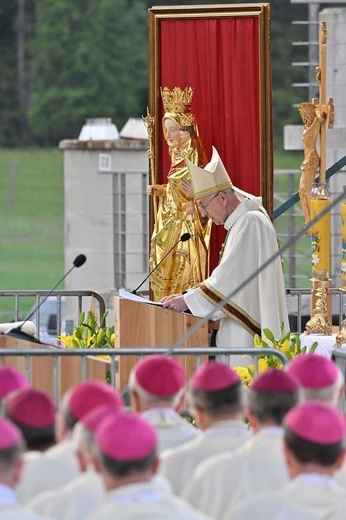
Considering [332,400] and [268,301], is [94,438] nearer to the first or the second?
[332,400]

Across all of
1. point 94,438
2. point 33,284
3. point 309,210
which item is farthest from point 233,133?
point 33,284

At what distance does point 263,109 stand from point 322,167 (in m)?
0.65

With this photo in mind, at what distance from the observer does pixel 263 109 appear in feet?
30.7

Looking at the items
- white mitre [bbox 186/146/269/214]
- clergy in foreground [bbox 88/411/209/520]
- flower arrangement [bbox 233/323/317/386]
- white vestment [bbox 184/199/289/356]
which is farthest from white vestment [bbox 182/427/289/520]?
white mitre [bbox 186/146/269/214]

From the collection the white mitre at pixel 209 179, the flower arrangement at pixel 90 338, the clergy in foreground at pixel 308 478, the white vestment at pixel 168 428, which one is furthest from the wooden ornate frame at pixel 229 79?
the clergy in foreground at pixel 308 478

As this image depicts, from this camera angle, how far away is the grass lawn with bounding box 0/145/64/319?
30.0 m

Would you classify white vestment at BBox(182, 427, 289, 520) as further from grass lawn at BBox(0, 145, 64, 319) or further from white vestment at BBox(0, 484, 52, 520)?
grass lawn at BBox(0, 145, 64, 319)

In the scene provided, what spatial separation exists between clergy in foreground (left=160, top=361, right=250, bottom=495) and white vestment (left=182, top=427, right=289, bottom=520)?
11cm

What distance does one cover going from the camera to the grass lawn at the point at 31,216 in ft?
98.5

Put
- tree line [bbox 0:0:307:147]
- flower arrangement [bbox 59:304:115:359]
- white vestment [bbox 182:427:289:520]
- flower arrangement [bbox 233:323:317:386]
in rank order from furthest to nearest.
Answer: tree line [bbox 0:0:307:147]
flower arrangement [bbox 59:304:115:359]
flower arrangement [bbox 233:323:317:386]
white vestment [bbox 182:427:289:520]

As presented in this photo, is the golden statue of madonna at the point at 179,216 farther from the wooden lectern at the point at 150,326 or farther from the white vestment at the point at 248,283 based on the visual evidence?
the wooden lectern at the point at 150,326

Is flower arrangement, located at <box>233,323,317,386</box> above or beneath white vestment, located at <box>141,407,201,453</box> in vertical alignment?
beneath

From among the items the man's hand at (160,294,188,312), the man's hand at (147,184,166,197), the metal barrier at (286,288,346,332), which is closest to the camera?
the man's hand at (160,294,188,312)

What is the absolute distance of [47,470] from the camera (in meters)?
4.76
